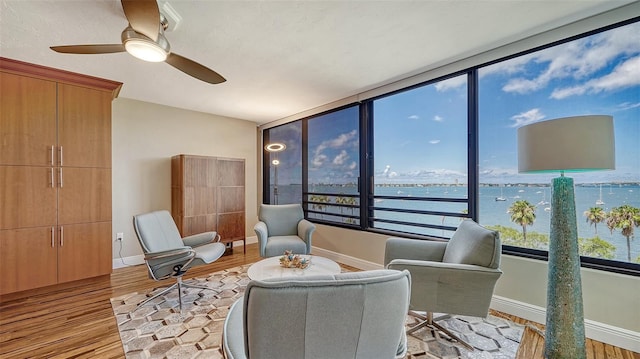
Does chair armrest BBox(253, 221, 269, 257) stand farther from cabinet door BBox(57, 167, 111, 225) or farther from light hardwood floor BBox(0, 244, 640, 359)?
cabinet door BBox(57, 167, 111, 225)

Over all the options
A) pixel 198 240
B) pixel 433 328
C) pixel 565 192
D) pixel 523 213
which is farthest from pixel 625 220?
pixel 198 240

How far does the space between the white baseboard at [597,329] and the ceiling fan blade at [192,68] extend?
326 centimetres

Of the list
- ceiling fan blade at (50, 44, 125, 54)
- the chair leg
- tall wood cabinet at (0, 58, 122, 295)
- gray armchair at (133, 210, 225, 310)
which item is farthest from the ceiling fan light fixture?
the chair leg

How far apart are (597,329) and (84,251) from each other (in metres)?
4.97

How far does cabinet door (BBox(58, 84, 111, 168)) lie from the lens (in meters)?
2.90

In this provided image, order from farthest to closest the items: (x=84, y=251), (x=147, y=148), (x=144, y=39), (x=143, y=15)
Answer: (x=147, y=148), (x=84, y=251), (x=144, y=39), (x=143, y=15)

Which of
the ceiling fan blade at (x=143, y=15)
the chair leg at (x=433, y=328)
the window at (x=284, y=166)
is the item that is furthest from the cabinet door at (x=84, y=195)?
the chair leg at (x=433, y=328)

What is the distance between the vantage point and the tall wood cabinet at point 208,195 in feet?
12.7

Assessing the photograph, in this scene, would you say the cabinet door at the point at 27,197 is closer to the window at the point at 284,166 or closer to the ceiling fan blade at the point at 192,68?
the ceiling fan blade at the point at 192,68

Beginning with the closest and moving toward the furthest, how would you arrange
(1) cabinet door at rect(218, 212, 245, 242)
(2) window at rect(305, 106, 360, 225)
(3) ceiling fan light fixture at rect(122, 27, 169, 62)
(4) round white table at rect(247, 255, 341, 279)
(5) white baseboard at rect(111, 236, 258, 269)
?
(3) ceiling fan light fixture at rect(122, 27, 169, 62) → (4) round white table at rect(247, 255, 341, 279) → (5) white baseboard at rect(111, 236, 258, 269) → (2) window at rect(305, 106, 360, 225) → (1) cabinet door at rect(218, 212, 245, 242)

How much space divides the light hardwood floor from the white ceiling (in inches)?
95.6

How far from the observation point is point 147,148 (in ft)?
12.9

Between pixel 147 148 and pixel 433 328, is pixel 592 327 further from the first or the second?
pixel 147 148

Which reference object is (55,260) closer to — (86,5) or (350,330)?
(86,5)
